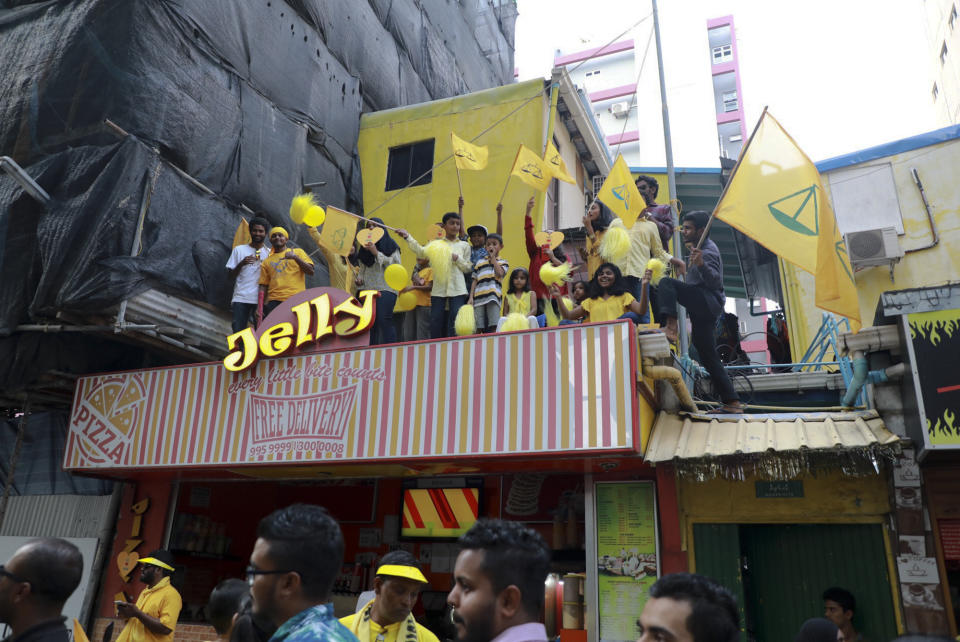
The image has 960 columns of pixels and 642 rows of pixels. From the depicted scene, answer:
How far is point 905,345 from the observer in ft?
22.8

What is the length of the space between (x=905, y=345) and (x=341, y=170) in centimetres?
1034

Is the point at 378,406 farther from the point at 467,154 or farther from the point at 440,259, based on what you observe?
the point at 467,154

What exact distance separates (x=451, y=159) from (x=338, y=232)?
156 inches

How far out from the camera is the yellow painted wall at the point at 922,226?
11148 mm

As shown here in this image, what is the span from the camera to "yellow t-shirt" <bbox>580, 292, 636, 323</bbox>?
886cm

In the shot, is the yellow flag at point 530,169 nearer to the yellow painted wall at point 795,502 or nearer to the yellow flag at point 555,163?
the yellow flag at point 555,163

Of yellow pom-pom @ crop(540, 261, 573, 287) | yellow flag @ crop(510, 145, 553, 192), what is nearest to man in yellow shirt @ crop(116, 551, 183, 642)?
yellow pom-pom @ crop(540, 261, 573, 287)

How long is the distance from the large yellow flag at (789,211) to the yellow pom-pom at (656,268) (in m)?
1.46

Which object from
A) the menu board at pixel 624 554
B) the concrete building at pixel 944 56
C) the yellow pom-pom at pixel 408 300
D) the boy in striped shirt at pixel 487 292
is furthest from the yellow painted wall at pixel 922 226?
the concrete building at pixel 944 56

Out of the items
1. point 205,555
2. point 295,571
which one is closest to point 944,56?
point 205,555

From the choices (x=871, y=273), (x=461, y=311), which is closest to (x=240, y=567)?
(x=461, y=311)

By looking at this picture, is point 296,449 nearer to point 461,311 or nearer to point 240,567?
point 461,311

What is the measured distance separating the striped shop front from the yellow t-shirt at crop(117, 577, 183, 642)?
Answer: 7.01ft

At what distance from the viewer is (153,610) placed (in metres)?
6.76
